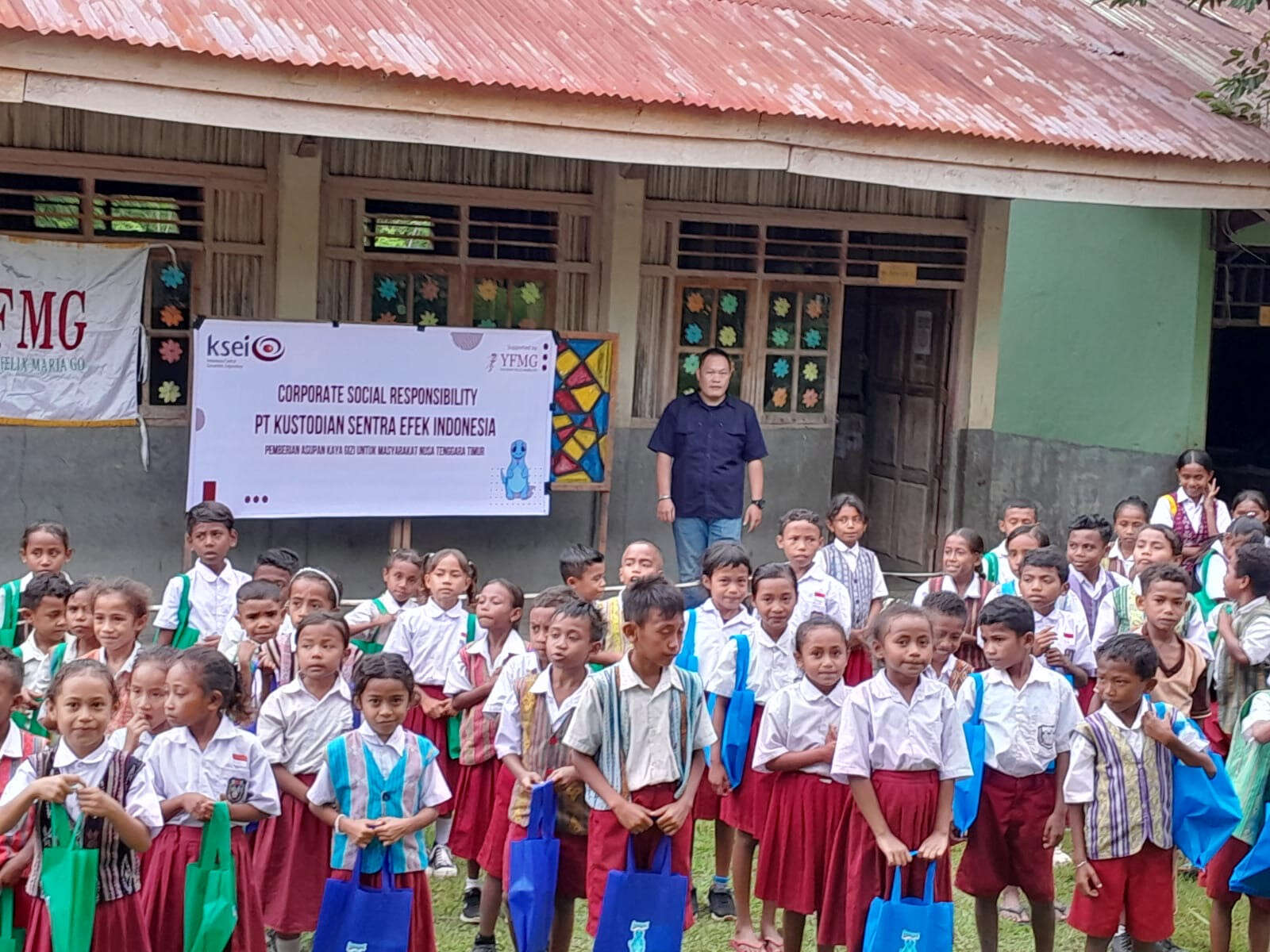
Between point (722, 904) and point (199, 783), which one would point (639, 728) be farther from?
point (722, 904)

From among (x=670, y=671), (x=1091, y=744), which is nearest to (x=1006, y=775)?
(x=1091, y=744)

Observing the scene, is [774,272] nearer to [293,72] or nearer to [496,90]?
[496,90]

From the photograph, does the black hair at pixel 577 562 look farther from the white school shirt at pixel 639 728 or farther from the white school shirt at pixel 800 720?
the white school shirt at pixel 639 728

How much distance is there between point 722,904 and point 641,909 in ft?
4.28

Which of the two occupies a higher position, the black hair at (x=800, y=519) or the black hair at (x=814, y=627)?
the black hair at (x=800, y=519)

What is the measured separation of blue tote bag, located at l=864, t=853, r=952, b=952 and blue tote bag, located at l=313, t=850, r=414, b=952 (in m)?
1.21

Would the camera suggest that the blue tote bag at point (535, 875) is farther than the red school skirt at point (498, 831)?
No

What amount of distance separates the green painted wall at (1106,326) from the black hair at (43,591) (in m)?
7.46

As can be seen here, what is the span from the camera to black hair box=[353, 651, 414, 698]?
4.37 m

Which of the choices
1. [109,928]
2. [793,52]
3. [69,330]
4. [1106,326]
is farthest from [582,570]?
[1106,326]

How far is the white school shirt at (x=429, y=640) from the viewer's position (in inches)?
221

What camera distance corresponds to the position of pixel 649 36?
8188 millimetres

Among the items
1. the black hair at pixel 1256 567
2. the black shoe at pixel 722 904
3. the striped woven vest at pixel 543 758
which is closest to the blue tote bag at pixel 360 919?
the striped woven vest at pixel 543 758

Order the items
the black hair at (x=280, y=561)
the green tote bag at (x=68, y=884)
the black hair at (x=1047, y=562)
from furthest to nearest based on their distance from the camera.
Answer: the black hair at (x=280, y=561)
the black hair at (x=1047, y=562)
the green tote bag at (x=68, y=884)
